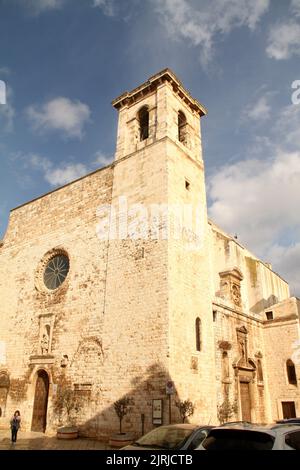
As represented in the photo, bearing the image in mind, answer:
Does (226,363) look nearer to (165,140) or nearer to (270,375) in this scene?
(270,375)

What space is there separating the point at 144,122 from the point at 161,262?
8949 millimetres

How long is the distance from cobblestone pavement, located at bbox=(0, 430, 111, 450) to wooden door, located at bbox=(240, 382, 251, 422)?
6.85m

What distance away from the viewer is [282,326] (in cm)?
1903

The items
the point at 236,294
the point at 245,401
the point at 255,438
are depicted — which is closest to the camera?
the point at 255,438

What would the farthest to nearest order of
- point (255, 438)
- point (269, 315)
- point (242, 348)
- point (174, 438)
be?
point (269, 315) → point (242, 348) → point (174, 438) → point (255, 438)

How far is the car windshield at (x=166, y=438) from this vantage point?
6.30 meters

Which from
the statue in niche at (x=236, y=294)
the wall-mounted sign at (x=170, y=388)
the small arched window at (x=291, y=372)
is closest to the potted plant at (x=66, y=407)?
the wall-mounted sign at (x=170, y=388)

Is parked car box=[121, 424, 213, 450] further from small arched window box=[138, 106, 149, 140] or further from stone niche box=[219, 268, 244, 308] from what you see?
small arched window box=[138, 106, 149, 140]

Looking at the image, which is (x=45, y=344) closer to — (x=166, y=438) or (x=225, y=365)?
(x=225, y=365)

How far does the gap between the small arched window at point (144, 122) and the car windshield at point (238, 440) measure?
1553 cm

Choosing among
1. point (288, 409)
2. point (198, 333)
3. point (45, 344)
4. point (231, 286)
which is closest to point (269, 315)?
point (231, 286)

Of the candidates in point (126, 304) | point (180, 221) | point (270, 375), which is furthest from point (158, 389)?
point (270, 375)

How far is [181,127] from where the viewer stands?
18781 millimetres
